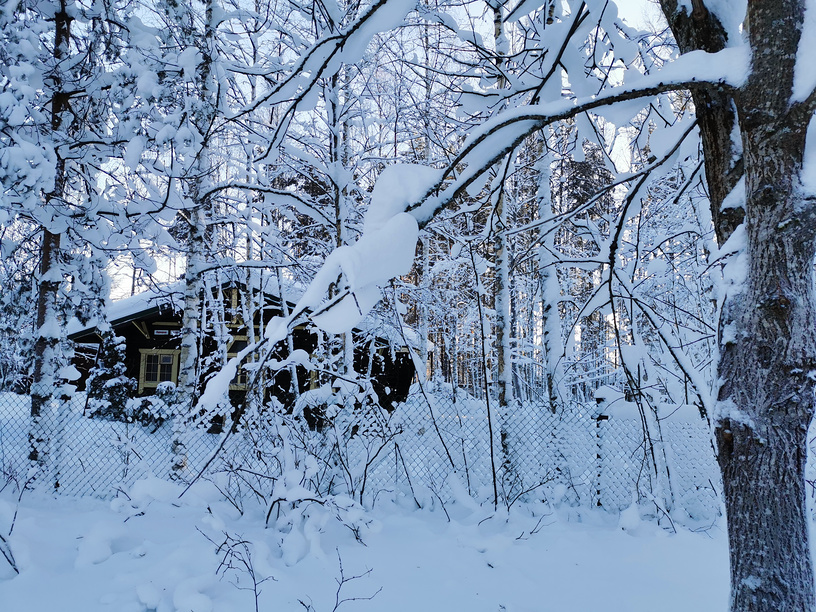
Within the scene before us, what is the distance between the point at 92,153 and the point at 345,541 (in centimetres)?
521

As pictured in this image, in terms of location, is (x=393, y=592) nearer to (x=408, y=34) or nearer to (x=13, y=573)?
(x=13, y=573)

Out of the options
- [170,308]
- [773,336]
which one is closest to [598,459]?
[773,336]

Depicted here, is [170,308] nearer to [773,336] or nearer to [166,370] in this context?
[166,370]

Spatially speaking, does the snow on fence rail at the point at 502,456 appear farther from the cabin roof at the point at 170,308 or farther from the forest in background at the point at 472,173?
the cabin roof at the point at 170,308

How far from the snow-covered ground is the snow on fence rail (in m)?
0.53

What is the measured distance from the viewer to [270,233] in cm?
Result: 763

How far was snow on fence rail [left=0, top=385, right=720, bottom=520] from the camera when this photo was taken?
4.88 metres

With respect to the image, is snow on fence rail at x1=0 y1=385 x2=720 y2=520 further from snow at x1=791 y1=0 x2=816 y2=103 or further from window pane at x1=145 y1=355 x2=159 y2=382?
window pane at x1=145 y1=355 x2=159 y2=382

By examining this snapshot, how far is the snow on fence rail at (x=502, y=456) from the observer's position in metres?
4.88

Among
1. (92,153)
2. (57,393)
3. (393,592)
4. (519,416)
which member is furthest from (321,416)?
(92,153)

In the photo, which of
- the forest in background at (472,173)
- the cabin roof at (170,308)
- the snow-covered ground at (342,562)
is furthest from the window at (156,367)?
the snow-covered ground at (342,562)

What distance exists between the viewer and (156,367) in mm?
13578

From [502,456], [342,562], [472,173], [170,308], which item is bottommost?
[342,562]

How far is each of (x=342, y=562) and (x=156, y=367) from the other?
12.0 m
